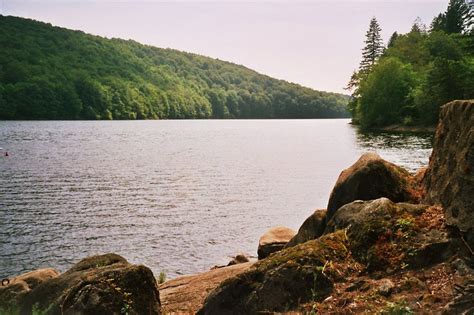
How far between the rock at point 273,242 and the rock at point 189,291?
2.66m

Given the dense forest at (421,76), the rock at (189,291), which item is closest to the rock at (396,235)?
the rock at (189,291)

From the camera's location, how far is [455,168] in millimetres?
8266

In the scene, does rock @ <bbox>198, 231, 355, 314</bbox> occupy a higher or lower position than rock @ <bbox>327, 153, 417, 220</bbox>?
lower

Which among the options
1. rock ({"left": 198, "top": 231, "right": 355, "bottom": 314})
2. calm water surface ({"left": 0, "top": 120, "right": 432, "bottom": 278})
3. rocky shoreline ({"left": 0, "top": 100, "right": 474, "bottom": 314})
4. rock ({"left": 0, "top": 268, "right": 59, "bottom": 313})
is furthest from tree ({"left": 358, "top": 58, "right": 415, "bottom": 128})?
rock ({"left": 198, "top": 231, "right": 355, "bottom": 314})

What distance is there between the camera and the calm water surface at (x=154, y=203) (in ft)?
75.3

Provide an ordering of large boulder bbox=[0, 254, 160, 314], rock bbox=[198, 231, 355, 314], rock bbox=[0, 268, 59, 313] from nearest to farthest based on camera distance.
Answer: rock bbox=[198, 231, 355, 314], large boulder bbox=[0, 254, 160, 314], rock bbox=[0, 268, 59, 313]

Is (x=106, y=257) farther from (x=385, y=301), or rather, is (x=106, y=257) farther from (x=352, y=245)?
(x=385, y=301)

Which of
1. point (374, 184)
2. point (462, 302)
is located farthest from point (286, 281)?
point (374, 184)

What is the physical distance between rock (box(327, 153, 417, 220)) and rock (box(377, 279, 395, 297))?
421 centimetres

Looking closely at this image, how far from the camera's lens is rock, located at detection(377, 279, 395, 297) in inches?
265

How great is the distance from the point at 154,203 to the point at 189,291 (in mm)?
22514

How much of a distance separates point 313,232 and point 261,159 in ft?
179

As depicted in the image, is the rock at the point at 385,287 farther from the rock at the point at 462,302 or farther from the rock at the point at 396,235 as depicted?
the rock at the point at 462,302

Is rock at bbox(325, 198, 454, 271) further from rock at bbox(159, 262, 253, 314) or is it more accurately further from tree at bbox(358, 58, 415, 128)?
tree at bbox(358, 58, 415, 128)
